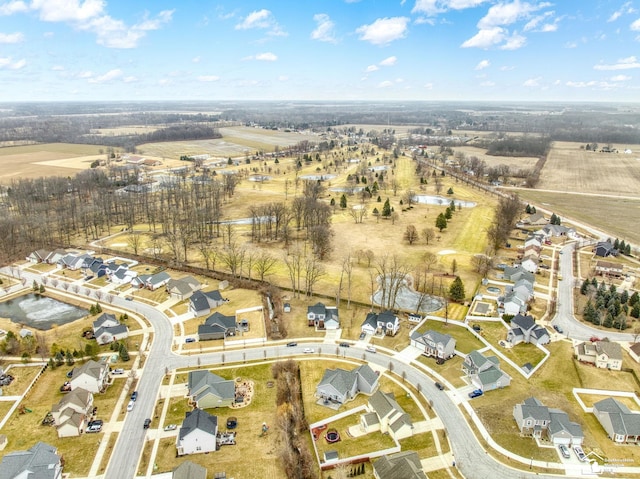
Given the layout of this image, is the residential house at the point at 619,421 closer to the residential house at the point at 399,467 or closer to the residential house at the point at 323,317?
the residential house at the point at 399,467

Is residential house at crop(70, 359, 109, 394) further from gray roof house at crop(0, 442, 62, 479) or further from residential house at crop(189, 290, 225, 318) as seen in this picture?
residential house at crop(189, 290, 225, 318)

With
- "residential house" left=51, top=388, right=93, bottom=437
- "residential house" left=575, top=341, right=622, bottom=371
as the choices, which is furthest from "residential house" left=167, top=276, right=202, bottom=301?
"residential house" left=575, top=341, right=622, bottom=371

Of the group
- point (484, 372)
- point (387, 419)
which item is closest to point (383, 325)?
point (484, 372)

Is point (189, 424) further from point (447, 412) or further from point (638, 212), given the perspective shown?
point (638, 212)

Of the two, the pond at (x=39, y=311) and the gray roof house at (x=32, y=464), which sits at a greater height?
the gray roof house at (x=32, y=464)

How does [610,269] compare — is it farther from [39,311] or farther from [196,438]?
[39,311]

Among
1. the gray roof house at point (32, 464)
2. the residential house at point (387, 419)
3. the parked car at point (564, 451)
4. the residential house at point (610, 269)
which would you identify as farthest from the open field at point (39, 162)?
the parked car at point (564, 451)

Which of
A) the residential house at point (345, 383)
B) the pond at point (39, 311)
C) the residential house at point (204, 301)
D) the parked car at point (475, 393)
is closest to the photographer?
the residential house at point (345, 383)
